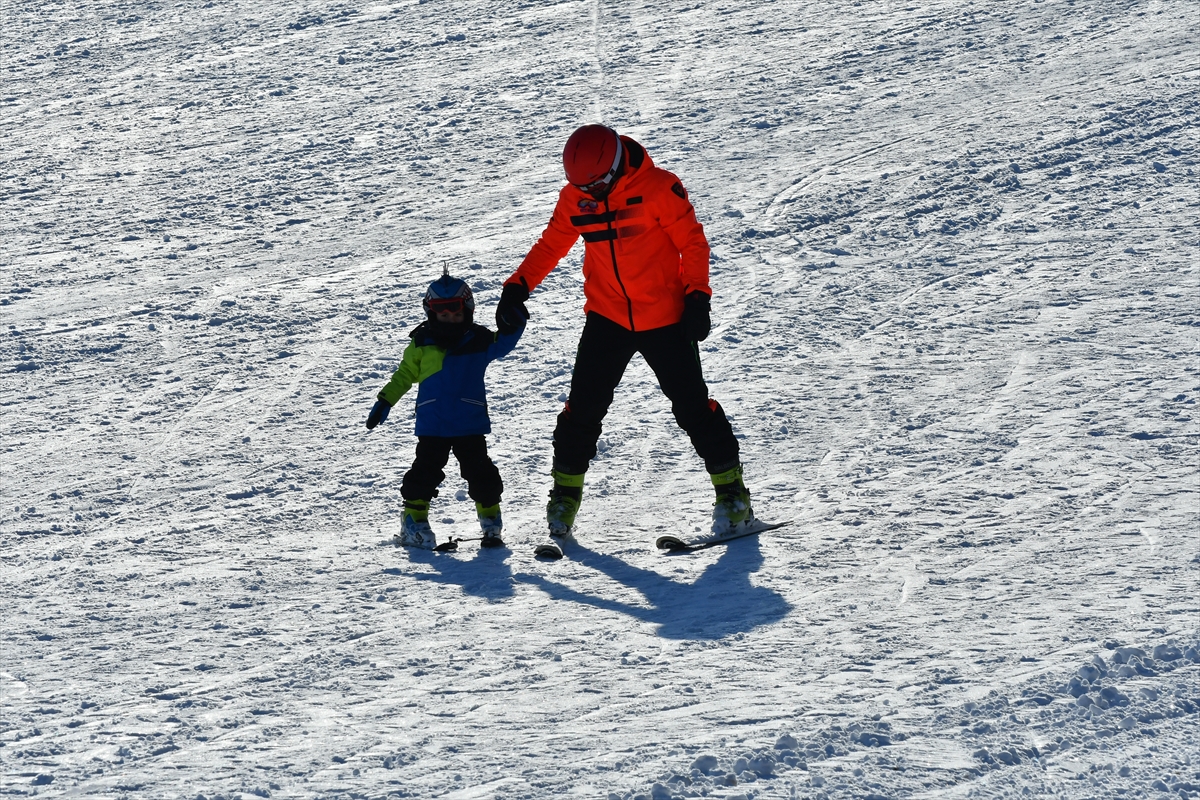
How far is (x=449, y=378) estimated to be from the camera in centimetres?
555

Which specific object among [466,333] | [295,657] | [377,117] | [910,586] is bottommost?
[910,586]

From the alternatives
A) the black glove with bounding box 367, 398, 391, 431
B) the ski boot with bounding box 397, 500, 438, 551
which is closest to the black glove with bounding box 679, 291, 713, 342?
the black glove with bounding box 367, 398, 391, 431

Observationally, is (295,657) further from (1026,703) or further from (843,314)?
(843,314)

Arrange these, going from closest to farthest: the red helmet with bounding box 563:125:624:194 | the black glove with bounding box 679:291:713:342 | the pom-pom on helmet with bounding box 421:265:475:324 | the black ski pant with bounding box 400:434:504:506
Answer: the red helmet with bounding box 563:125:624:194 < the black glove with bounding box 679:291:713:342 < the pom-pom on helmet with bounding box 421:265:475:324 < the black ski pant with bounding box 400:434:504:506

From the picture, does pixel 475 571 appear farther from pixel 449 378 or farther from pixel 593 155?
pixel 593 155

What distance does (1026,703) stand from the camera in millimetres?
3742

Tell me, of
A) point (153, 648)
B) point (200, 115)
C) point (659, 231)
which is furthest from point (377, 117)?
point (153, 648)

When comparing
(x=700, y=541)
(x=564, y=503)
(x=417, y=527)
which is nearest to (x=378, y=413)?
(x=417, y=527)

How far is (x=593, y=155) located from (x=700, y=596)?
5.84 feet

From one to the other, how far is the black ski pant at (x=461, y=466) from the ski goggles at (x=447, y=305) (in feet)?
1.85

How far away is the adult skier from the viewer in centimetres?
520

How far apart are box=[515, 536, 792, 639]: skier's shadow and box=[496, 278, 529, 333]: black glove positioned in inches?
40.0

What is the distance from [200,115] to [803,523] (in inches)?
340

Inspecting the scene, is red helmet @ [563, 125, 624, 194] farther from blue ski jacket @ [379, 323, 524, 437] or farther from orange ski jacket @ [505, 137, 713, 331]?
blue ski jacket @ [379, 323, 524, 437]
